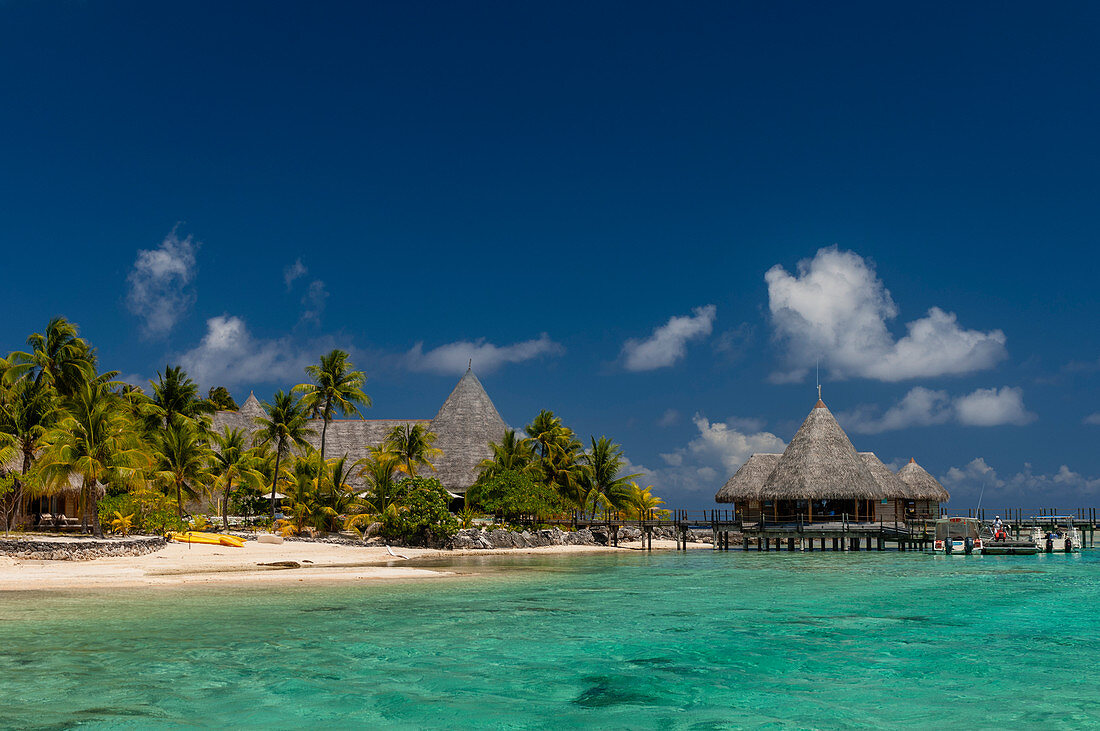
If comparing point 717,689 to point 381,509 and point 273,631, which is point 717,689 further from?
point 381,509

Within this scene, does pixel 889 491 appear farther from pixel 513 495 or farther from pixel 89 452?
pixel 89 452

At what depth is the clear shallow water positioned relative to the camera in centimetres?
867

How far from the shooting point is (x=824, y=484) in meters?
36.7

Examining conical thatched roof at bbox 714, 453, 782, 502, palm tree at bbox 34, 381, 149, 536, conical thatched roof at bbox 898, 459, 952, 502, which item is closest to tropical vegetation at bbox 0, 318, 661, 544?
palm tree at bbox 34, 381, 149, 536

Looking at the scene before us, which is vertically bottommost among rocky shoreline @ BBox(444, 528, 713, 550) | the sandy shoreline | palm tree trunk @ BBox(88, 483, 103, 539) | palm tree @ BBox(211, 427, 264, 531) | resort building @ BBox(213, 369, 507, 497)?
rocky shoreline @ BBox(444, 528, 713, 550)

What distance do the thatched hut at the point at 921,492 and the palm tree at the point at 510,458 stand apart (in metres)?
19.9

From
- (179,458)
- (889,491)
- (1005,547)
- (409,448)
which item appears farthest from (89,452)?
(889,491)

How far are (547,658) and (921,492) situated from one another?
130 ft

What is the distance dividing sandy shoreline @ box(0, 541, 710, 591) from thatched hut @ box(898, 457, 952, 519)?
27540mm

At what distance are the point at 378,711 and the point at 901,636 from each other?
8.60 meters

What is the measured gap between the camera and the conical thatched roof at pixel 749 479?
1730 inches

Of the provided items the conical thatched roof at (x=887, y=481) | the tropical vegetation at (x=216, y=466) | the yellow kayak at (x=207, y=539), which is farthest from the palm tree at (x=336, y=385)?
the conical thatched roof at (x=887, y=481)

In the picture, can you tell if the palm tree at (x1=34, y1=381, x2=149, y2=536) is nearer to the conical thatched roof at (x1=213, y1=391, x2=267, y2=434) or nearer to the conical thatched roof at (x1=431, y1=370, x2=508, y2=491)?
the conical thatched roof at (x1=431, y1=370, x2=508, y2=491)

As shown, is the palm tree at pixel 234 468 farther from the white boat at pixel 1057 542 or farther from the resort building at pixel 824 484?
the white boat at pixel 1057 542
